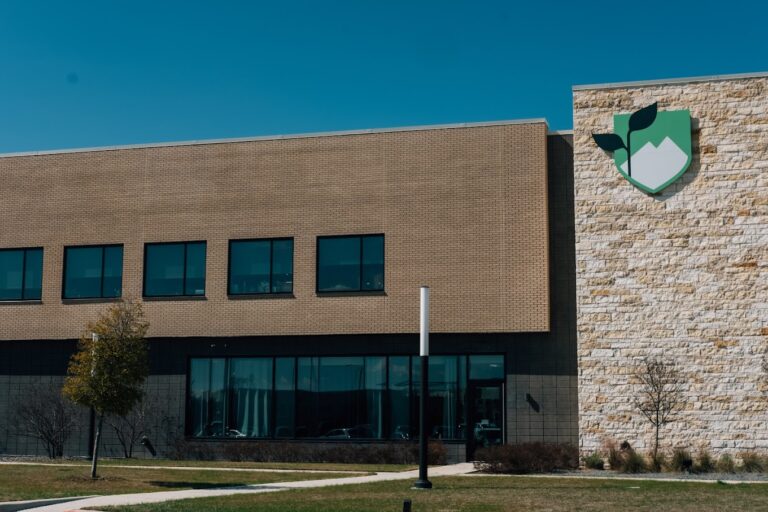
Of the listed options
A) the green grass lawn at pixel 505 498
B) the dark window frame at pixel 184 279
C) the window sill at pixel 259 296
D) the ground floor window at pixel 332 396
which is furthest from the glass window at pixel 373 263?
the green grass lawn at pixel 505 498

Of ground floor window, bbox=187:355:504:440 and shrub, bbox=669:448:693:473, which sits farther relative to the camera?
ground floor window, bbox=187:355:504:440

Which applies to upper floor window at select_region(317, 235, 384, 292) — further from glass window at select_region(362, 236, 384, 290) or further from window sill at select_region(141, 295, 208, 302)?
window sill at select_region(141, 295, 208, 302)

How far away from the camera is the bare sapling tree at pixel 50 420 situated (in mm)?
36438

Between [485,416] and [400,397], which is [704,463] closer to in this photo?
[485,416]

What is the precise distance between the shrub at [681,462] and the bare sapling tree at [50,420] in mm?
19364

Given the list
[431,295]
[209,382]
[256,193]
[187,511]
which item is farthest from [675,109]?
[187,511]

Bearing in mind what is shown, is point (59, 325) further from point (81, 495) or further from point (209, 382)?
point (81, 495)

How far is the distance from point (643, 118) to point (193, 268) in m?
15.1

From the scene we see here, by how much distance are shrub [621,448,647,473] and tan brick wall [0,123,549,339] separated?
493 cm

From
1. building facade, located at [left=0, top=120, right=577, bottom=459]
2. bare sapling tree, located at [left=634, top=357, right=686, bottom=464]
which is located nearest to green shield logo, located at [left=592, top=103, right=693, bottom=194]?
building facade, located at [left=0, top=120, right=577, bottom=459]

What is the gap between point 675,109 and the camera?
31.2 metres

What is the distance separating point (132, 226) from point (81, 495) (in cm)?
1636

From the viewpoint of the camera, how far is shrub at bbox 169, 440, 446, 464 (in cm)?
3322

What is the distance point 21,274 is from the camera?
38156 mm
